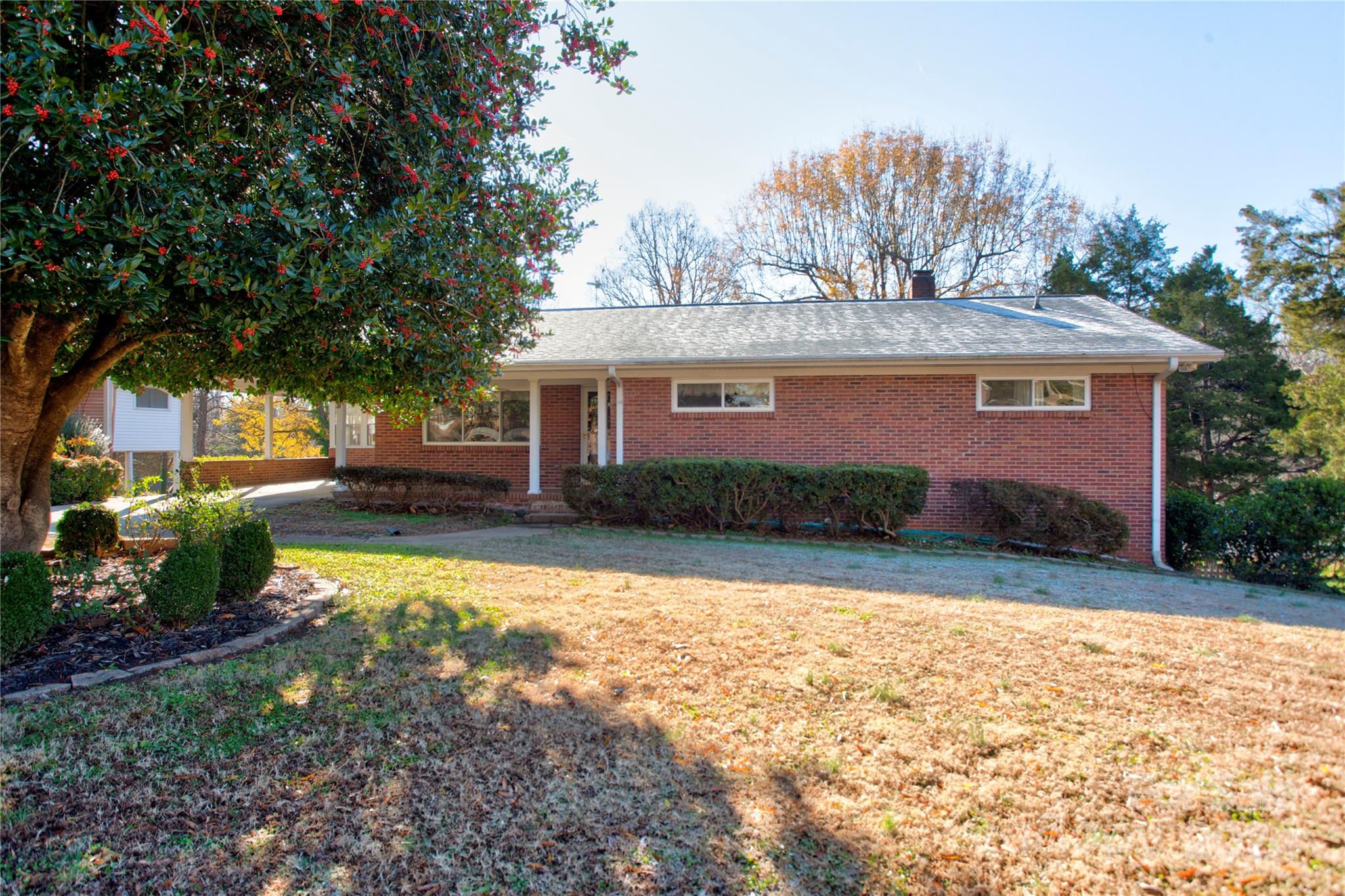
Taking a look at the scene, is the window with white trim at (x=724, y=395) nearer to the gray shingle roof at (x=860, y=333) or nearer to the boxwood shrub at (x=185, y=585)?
the gray shingle roof at (x=860, y=333)

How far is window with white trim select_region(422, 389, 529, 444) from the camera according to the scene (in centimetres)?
1411

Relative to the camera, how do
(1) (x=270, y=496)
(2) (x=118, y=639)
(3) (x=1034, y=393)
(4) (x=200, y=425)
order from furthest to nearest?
(4) (x=200, y=425) < (1) (x=270, y=496) < (3) (x=1034, y=393) < (2) (x=118, y=639)

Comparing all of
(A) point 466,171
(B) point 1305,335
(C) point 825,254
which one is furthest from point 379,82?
(C) point 825,254

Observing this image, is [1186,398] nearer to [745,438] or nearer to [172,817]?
[745,438]

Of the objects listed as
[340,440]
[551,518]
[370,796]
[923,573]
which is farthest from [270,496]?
[370,796]

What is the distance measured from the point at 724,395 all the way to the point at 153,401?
17240mm

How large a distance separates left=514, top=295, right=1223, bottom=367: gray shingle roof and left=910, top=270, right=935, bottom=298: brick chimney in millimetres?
1234

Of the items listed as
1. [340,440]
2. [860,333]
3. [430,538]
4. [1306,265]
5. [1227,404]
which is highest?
[1306,265]

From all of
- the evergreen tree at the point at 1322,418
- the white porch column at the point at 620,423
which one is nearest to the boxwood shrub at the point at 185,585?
the white porch column at the point at 620,423

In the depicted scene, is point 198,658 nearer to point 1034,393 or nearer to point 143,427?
point 1034,393

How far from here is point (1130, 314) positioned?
42.1 feet

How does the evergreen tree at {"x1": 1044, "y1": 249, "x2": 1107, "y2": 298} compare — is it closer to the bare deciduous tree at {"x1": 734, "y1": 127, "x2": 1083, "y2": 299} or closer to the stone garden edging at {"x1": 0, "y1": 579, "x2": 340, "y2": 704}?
the bare deciduous tree at {"x1": 734, "y1": 127, "x2": 1083, "y2": 299}

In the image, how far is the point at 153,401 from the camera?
63.7ft

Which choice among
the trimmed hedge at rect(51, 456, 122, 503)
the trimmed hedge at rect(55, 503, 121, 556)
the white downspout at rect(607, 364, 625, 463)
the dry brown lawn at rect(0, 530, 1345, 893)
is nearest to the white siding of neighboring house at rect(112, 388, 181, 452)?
the trimmed hedge at rect(51, 456, 122, 503)
